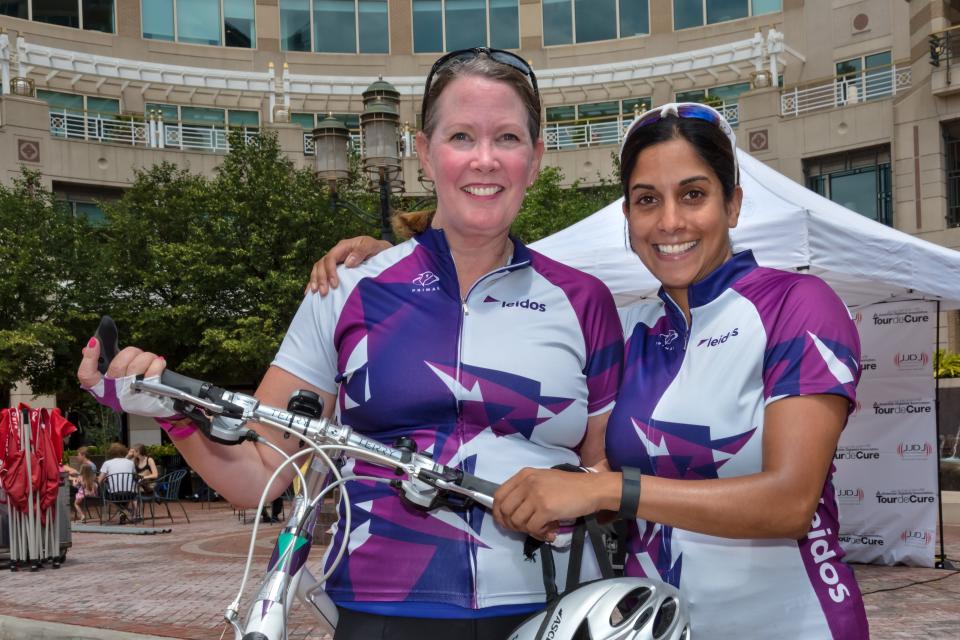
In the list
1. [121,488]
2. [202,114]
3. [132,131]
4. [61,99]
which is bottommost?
[121,488]

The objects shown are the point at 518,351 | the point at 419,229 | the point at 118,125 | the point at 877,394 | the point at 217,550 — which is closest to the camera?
the point at 518,351

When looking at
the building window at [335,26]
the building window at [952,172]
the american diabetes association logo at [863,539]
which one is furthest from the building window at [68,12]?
the american diabetes association logo at [863,539]

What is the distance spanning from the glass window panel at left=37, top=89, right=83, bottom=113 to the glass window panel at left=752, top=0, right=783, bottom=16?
27502 mm

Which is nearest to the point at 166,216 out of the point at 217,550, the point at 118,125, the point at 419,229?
the point at 118,125

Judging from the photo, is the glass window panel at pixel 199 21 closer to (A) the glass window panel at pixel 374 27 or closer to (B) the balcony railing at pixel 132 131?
(A) the glass window panel at pixel 374 27

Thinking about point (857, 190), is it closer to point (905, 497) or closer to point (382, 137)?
point (382, 137)

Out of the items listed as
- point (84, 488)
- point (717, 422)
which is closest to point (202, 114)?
point (84, 488)

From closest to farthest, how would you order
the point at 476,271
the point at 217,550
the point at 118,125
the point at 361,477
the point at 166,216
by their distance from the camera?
the point at 361,477 < the point at 476,271 < the point at 217,550 < the point at 166,216 < the point at 118,125

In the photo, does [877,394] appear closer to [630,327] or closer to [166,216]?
[630,327]

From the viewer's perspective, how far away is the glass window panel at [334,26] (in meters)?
44.7

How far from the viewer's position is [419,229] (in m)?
2.82

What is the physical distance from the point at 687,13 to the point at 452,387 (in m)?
43.6

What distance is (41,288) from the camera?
92.4 feet

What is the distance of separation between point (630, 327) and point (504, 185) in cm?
50
